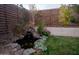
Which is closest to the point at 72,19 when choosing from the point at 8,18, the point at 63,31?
the point at 63,31

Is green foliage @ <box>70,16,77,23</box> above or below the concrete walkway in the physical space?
above

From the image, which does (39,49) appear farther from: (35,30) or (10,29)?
(10,29)

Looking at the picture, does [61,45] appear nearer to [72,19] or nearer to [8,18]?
[72,19]

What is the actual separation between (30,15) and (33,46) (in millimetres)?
352

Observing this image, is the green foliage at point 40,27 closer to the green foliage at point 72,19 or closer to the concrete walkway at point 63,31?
the concrete walkway at point 63,31

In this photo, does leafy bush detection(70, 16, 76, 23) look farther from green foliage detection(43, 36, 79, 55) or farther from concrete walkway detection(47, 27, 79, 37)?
green foliage detection(43, 36, 79, 55)

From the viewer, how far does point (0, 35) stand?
1.98 meters

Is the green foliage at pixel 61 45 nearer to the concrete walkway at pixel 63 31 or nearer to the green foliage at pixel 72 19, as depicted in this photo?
the concrete walkway at pixel 63 31

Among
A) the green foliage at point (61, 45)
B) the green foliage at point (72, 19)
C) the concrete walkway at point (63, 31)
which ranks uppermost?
the green foliage at point (72, 19)

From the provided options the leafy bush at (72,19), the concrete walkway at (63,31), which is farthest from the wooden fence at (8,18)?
the leafy bush at (72,19)

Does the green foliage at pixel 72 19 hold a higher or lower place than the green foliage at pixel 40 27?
higher

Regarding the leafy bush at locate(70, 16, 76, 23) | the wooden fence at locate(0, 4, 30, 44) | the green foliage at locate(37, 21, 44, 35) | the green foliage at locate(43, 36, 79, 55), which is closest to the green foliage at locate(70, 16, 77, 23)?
the leafy bush at locate(70, 16, 76, 23)
